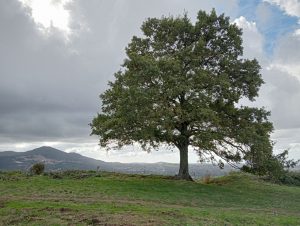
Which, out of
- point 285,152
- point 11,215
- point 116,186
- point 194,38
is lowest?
point 11,215

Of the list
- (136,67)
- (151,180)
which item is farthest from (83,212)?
(136,67)

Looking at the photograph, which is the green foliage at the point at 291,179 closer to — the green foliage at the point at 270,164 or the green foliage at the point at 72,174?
the green foliage at the point at 270,164

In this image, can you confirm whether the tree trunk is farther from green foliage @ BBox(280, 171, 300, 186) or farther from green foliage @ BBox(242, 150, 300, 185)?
green foliage @ BBox(280, 171, 300, 186)

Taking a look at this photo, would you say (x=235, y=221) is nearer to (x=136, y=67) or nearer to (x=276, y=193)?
(x=276, y=193)

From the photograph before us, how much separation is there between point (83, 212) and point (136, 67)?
77.4 ft

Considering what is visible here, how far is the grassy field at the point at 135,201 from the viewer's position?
72.3 ft

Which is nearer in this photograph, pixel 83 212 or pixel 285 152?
pixel 83 212

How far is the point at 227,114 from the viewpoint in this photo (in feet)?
149

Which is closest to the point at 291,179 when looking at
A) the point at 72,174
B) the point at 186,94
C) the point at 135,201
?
the point at 186,94

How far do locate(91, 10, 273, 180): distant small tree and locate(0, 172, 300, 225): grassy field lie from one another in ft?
15.6

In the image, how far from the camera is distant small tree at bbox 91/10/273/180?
40.4 m

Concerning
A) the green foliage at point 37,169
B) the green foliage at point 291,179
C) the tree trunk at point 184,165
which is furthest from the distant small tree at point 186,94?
the green foliage at point 291,179

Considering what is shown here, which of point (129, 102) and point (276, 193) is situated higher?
point (129, 102)

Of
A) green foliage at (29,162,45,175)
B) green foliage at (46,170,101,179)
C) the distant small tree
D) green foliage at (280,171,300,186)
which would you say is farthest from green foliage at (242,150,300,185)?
green foliage at (29,162,45,175)
